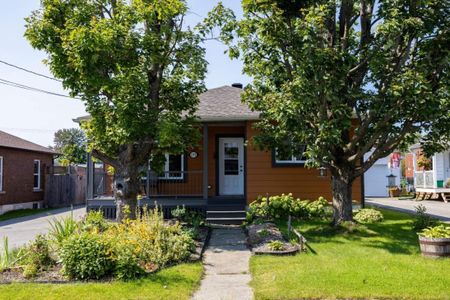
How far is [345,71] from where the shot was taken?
9.83m

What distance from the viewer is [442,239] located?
26.5ft

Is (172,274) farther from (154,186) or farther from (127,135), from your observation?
(154,186)

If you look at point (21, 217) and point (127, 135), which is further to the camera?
point (21, 217)

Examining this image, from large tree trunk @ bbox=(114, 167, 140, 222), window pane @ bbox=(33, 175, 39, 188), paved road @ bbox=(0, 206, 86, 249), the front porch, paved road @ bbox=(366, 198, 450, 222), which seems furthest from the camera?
window pane @ bbox=(33, 175, 39, 188)

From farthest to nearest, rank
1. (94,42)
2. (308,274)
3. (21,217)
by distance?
(21,217) → (94,42) → (308,274)

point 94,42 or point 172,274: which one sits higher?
point 94,42

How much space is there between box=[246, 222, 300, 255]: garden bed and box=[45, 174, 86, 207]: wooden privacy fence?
16332 millimetres

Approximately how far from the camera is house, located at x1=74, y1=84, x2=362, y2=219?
14.1 m

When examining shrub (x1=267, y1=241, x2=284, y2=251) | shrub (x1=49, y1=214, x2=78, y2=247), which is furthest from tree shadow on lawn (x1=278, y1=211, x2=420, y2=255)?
shrub (x1=49, y1=214, x2=78, y2=247)

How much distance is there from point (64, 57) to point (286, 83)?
538cm

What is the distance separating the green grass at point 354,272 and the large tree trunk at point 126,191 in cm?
379

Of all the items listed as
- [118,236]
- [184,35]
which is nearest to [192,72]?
[184,35]

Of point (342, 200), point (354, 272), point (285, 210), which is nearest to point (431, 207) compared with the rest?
point (285, 210)

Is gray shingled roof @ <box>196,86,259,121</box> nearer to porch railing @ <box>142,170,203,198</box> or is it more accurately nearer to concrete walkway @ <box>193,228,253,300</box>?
porch railing @ <box>142,170,203,198</box>
